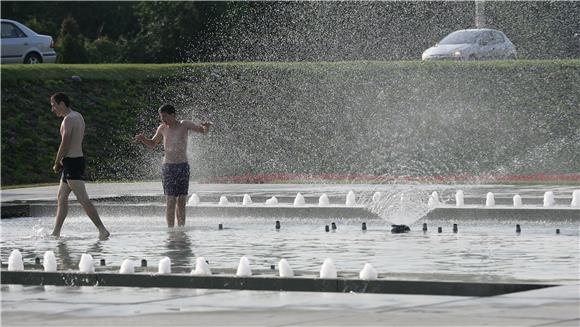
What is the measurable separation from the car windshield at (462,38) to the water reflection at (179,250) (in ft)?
61.6

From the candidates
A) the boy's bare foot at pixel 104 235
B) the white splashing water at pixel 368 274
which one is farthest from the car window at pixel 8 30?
the white splashing water at pixel 368 274

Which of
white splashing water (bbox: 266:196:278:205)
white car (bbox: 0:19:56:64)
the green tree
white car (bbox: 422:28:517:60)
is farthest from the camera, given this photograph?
the green tree

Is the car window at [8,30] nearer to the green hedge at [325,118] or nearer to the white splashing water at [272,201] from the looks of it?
the green hedge at [325,118]

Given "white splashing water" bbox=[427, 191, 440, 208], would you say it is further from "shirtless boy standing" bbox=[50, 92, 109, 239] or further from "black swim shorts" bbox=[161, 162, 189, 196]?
"shirtless boy standing" bbox=[50, 92, 109, 239]

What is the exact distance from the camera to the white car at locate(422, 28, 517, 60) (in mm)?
34219

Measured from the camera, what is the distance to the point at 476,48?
3466 centimetres

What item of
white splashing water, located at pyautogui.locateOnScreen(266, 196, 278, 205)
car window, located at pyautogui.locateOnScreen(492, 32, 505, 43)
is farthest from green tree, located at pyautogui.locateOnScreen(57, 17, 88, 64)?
white splashing water, located at pyautogui.locateOnScreen(266, 196, 278, 205)

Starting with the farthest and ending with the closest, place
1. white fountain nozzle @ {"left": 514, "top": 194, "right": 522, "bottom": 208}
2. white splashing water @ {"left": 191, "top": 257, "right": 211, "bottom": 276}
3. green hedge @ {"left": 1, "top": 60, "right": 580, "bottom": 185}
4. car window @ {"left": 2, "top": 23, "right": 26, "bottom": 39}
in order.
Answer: car window @ {"left": 2, "top": 23, "right": 26, "bottom": 39} → green hedge @ {"left": 1, "top": 60, "right": 580, "bottom": 185} → white fountain nozzle @ {"left": 514, "top": 194, "right": 522, "bottom": 208} → white splashing water @ {"left": 191, "top": 257, "right": 211, "bottom": 276}

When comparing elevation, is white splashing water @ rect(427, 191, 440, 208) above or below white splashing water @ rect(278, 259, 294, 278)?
above

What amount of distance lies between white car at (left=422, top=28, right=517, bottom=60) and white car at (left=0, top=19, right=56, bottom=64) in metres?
9.00

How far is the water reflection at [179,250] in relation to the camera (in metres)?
13.0

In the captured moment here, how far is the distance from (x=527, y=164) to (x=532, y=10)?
9.75 meters

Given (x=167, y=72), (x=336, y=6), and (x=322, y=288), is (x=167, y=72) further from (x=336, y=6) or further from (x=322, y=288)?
(x=322, y=288)

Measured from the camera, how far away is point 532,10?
121 feet
